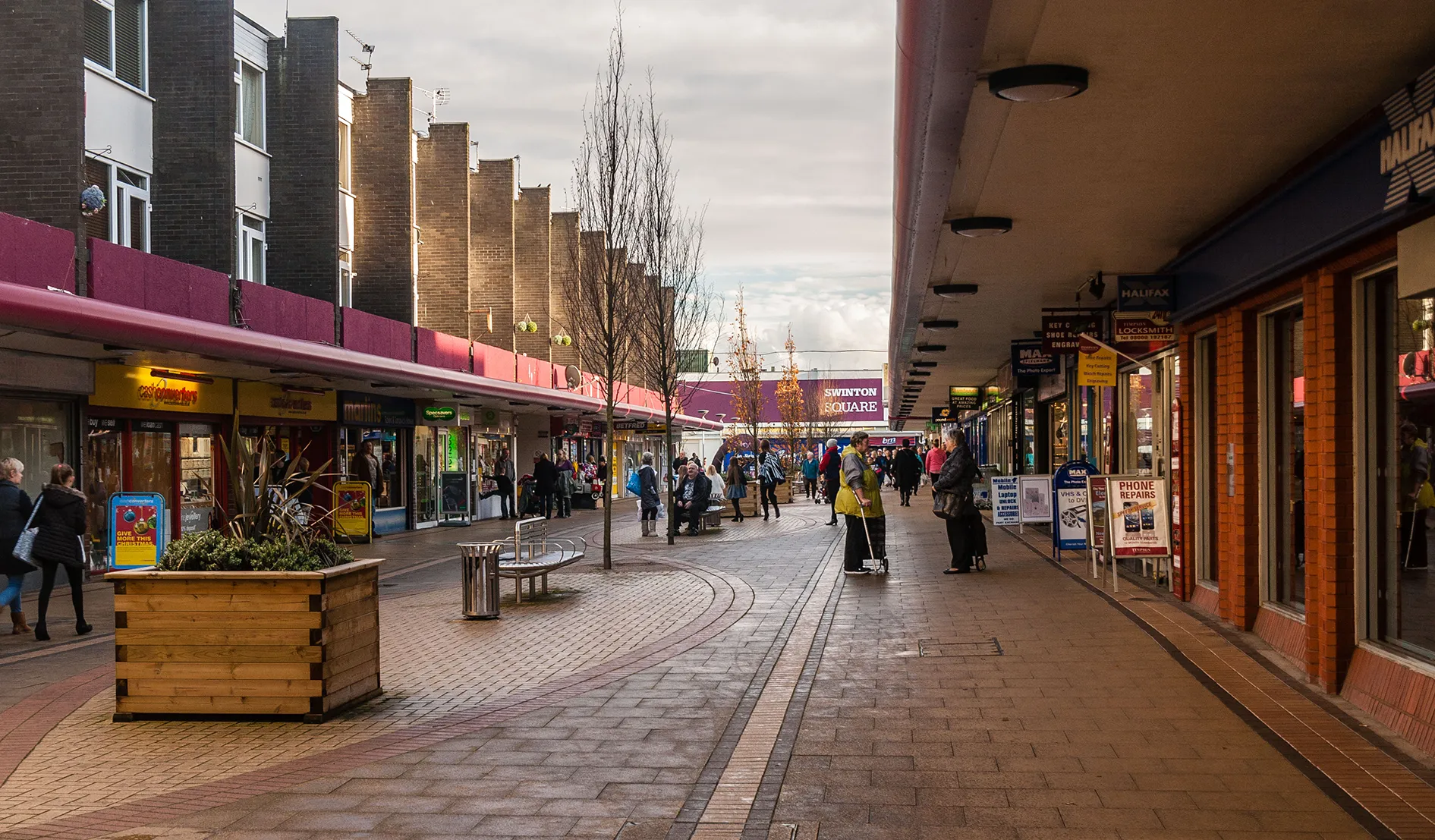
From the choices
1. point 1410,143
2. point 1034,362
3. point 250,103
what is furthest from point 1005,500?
point 1410,143

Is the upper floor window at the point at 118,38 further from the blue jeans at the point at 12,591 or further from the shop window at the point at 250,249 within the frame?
the blue jeans at the point at 12,591

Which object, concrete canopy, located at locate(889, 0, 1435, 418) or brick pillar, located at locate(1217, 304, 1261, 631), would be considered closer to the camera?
concrete canopy, located at locate(889, 0, 1435, 418)

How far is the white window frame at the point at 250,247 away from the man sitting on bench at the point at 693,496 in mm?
8112

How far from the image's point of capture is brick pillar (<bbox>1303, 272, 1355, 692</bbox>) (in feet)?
25.6

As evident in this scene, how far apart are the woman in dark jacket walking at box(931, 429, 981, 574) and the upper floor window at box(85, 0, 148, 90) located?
1272 centimetres

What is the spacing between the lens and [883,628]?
11.1 m

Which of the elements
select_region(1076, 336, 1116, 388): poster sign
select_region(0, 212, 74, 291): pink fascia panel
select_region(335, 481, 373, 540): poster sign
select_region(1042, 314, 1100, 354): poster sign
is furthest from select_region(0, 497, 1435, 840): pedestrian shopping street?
select_region(335, 481, 373, 540): poster sign

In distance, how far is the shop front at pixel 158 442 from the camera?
17188mm

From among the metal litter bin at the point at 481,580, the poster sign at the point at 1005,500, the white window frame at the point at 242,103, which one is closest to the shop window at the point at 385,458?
the white window frame at the point at 242,103

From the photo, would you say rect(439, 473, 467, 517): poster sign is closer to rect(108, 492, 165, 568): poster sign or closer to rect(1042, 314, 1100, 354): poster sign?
rect(108, 492, 165, 568): poster sign

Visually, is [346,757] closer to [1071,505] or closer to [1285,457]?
[1285,457]

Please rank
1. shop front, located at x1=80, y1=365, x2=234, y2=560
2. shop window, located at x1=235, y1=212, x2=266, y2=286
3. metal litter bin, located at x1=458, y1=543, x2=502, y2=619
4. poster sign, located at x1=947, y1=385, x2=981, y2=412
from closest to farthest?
metal litter bin, located at x1=458, y1=543, x2=502, y2=619
shop front, located at x1=80, y1=365, x2=234, y2=560
shop window, located at x1=235, y1=212, x2=266, y2=286
poster sign, located at x1=947, y1=385, x2=981, y2=412

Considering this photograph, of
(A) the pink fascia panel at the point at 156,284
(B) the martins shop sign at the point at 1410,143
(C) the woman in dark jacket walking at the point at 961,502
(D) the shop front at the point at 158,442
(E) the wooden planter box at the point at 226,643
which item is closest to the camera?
(B) the martins shop sign at the point at 1410,143

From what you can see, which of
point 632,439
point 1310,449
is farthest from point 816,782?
point 632,439
